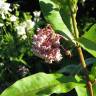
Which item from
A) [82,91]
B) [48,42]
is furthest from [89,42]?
[82,91]

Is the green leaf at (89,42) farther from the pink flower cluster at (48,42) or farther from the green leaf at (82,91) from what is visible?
the green leaf at (82,91)

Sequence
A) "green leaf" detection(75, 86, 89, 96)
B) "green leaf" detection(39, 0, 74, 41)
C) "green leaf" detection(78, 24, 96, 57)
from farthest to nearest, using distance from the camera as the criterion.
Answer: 1. "green leaf" detection(75, 86, 89, 96)
2. "green leaf" detection(39, 0, 74, 41)
3. "green leaf" detection(78, 24, 96, 57)

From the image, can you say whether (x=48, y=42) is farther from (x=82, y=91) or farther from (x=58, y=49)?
(x=82, y=91)

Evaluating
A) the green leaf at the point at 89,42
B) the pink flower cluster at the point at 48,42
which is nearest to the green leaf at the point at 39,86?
the pink flower cluster at the point at 48,42

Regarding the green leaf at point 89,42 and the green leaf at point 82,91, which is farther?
→ the green leaf at point 82,91

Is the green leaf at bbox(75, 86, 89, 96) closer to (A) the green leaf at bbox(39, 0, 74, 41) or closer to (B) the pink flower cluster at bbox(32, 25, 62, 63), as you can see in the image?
(B) the pink flower cluster at bbox(32, 25, 62, 63)

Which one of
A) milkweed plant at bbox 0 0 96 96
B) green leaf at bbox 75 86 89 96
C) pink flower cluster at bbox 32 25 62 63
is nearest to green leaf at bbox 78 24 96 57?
milkweed plant at bbox 0 0 96 96
